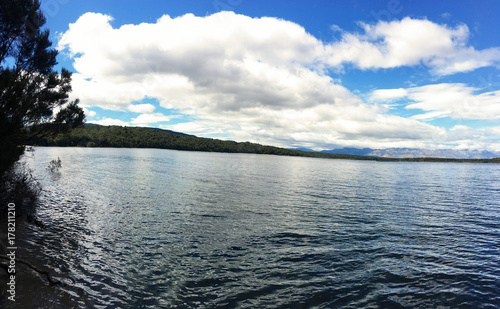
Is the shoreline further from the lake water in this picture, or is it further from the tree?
the tree

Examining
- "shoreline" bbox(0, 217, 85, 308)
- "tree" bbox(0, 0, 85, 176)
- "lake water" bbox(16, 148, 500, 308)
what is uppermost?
"tree" bbox(0, 0, 85, 176)

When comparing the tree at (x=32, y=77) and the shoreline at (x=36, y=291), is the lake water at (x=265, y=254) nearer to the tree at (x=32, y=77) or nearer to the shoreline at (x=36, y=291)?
the shoreline at (x=36, y=291)

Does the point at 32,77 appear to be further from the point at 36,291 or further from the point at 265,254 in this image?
the point at 265,254

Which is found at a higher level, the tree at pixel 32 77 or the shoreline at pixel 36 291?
the tree at pixel 32 77

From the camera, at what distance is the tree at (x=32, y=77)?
2127 cm

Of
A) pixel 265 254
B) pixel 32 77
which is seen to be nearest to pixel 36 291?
pixel 265 254

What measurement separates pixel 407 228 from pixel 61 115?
131 feet

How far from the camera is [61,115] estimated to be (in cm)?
2773

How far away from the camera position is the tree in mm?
21267

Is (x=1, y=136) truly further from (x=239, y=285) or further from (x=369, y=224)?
(x=369, y=224)

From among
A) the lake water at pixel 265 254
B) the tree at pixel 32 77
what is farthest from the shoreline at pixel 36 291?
the tree at pixel 32 77

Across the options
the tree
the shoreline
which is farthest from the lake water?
the tree

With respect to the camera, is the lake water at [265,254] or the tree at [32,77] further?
the tree at [32,77]

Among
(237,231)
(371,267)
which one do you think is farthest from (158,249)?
(371,267)
